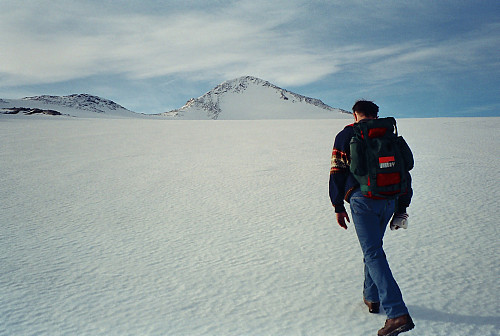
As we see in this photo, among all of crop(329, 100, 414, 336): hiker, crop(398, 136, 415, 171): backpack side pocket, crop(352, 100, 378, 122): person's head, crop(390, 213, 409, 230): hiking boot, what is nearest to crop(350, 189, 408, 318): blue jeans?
crop(329, 100, 414, 336): hiker

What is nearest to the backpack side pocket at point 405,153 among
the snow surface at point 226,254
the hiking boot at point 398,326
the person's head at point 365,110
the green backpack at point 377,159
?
the green backpack at point 377,159

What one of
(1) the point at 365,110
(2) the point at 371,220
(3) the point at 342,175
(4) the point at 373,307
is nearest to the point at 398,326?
(4) the point at 373,307

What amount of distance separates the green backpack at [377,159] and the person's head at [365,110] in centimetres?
15

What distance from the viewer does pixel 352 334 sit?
2416 millimetres

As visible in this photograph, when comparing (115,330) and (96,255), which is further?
(96,255)

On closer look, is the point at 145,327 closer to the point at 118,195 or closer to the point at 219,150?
the point at 118,195

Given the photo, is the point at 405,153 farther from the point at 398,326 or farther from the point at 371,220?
the point at 398,326

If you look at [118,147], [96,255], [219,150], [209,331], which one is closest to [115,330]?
[209,331]

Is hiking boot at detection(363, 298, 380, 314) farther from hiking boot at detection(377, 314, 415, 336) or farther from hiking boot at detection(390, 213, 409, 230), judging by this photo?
hiking boot at detection(390, 213, 409, 230)

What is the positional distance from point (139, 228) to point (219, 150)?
631cm

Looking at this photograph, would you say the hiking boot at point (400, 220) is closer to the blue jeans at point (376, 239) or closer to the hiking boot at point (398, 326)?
the blue jeans at point (376, 239)

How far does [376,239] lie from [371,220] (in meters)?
0.14

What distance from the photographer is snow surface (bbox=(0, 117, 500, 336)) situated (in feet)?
8.50

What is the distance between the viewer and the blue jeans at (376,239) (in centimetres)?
237
